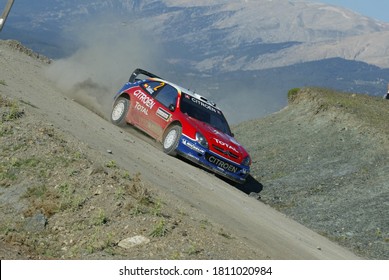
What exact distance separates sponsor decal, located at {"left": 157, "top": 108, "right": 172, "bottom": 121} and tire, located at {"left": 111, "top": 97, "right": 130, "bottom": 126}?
1.45m

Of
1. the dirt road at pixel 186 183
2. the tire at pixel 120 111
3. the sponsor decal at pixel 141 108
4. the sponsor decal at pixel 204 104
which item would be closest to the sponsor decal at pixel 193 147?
the dirt road at pixel 186 183

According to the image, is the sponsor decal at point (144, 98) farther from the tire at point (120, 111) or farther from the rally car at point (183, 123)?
the tire at point (120, 111)

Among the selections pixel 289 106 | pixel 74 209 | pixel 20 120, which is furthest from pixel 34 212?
pixel 289 106

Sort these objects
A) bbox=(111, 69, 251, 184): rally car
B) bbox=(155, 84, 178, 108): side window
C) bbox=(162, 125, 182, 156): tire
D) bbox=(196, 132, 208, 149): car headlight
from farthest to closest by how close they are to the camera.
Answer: bbox=(155, 84, 178, 108): side window → bbox=(162, 125, 182, 156): tire → bbox=(111, 69, 251, 184): rally car → bbox=(196, 132, 208, 149): car headlight

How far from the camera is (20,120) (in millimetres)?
13094

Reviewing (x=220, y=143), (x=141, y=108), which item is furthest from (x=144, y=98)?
(x=220, y=143)

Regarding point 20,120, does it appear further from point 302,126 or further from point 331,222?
point 302,126

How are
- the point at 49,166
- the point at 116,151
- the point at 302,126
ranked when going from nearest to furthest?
1. the point at 49,166
2. the point at 116,151
3. the point at 302,126

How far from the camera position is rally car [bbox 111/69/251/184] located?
675 inches

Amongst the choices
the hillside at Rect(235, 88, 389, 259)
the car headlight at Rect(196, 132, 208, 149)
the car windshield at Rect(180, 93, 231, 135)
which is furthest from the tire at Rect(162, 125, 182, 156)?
the hillside at Rect(235, 88, 389, 259)

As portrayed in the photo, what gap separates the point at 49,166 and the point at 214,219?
2510 mm

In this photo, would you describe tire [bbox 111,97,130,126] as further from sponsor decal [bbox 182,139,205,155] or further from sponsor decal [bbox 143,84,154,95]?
sponsor decal [bbox 182,139,205,155]

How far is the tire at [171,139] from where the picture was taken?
17391 millimetres
